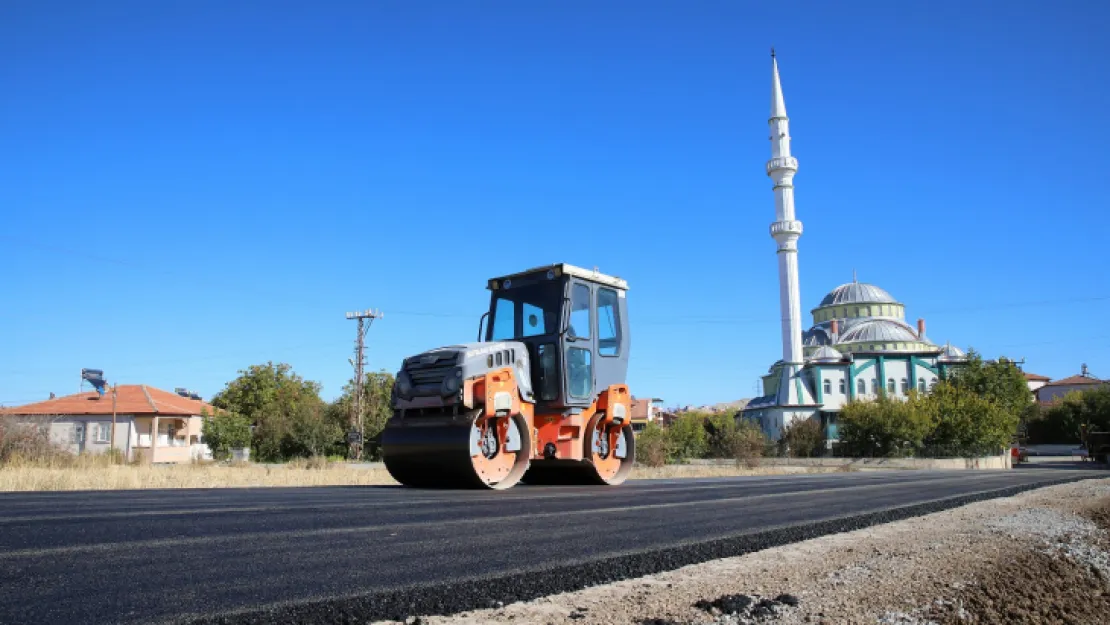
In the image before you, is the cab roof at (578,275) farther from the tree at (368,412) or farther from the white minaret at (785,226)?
the white minaret at (785,226)

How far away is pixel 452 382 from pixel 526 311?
2.15m

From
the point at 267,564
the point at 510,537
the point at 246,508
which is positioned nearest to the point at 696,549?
the point at 510,537

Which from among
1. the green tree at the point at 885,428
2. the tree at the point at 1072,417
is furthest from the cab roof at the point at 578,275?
the tree at the point at 1072,417

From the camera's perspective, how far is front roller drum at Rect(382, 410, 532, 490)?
8.96 metres

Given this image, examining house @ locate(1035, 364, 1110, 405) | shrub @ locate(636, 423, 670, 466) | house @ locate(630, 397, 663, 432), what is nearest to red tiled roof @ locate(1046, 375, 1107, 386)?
house @ locate(1035, 364, 1110, 405)

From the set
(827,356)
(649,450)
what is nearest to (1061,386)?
(827,356)

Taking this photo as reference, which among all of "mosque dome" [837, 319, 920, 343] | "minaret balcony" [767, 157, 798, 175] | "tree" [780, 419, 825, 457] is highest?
"minaret balcony" [767, 157, 798, 175]

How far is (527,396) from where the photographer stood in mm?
10086

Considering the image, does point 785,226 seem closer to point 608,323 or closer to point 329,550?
point 608,323

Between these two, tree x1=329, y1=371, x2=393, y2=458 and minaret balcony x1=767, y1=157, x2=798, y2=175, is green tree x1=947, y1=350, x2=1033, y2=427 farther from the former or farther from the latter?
tree x1=329, y1=371, x2=393, y2=458

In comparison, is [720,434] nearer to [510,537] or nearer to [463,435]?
[463,435]

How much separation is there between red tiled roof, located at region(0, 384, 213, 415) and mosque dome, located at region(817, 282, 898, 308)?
66.3m

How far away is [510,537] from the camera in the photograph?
173 inches

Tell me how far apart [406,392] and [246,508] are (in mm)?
4325
